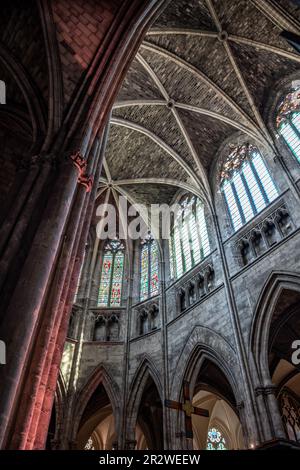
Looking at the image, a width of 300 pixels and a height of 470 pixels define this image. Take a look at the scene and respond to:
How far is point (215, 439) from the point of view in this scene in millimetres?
17234

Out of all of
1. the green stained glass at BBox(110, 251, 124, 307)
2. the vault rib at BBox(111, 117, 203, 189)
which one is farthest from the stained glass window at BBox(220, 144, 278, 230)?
the green stained glass at BBox(110, 251, 124, 307)

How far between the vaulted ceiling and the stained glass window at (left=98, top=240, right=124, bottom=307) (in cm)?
258

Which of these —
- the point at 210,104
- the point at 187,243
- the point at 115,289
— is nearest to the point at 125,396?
the point at 115,289

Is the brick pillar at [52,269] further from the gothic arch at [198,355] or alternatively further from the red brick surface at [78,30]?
the gothic arch at [198,355]

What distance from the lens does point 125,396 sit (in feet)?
39.5

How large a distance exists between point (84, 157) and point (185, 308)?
7.64 metres

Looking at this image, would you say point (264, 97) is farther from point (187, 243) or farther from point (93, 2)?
point (93, 2)

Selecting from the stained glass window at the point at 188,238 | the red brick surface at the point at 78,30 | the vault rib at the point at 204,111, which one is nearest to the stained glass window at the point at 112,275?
the stained glass window at the point at 188,238

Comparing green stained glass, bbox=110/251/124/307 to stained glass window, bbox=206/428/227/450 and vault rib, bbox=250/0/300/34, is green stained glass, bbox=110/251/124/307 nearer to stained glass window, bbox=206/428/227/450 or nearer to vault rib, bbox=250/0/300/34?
stained glass window, bbox=206/428/227/450

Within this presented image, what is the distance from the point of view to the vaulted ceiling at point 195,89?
11680 millimetres

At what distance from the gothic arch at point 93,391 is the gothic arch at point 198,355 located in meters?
2.09

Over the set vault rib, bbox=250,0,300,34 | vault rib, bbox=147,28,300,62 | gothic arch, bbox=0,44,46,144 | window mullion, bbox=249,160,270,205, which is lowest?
gothic arch, bbox=0,44,46,144

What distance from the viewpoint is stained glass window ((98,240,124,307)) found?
49.5 feet

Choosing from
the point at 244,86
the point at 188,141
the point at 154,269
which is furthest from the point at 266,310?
the point at 244,86
